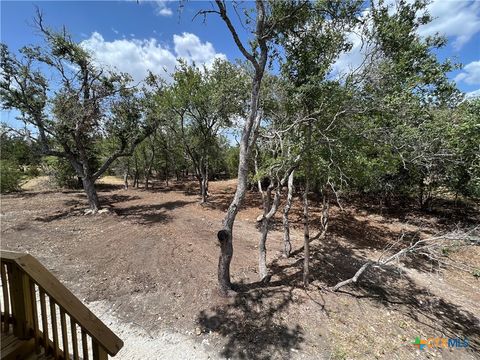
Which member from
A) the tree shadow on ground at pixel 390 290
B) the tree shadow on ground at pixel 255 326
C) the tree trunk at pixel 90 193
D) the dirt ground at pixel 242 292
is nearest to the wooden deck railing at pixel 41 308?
the dirt ground at pixel 242 292

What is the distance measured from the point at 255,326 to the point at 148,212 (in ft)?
24.2

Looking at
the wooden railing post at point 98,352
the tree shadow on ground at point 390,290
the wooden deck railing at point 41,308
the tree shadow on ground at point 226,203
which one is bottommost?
the tree shadow on ground at point 390,290

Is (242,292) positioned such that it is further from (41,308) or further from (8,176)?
(8,176)

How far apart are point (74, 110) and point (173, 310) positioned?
7.91 m

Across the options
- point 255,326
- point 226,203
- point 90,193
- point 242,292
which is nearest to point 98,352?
point 255,326

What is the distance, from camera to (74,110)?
827 cm

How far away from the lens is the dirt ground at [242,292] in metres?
3.58

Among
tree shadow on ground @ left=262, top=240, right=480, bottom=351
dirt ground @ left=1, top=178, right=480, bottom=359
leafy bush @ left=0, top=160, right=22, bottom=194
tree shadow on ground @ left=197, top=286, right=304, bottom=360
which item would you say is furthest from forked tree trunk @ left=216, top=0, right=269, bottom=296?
leafy bush @ left=0, top=160, right=22, bottom=194

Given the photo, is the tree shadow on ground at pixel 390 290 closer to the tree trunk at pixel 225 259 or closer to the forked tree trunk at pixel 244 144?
the tree trunk at pixel 225 259

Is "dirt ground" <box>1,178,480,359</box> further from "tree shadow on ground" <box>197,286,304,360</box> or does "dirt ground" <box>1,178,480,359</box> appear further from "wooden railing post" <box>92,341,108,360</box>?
"wooden railing post" <box>92,341,108,360</box>

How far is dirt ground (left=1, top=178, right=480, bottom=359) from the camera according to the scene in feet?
11.7

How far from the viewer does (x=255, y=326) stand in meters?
3.79

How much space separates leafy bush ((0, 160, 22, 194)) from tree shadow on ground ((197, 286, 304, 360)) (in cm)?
1552

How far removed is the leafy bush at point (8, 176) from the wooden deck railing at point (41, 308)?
51.5 ft
